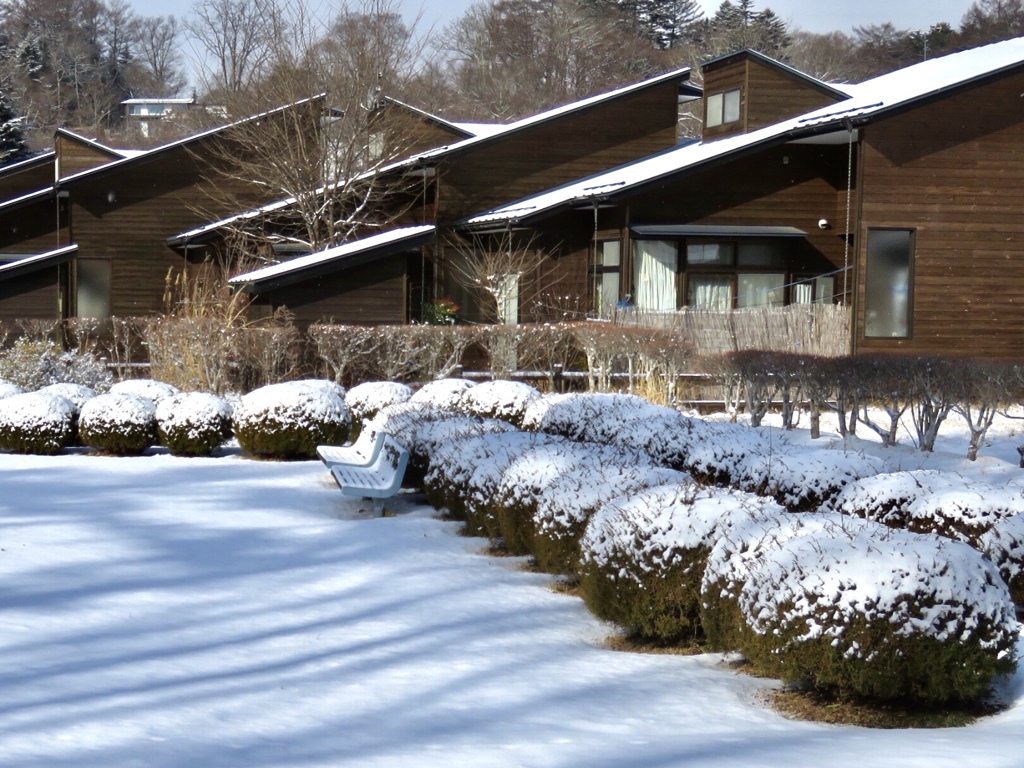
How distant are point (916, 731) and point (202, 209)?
24.1 m

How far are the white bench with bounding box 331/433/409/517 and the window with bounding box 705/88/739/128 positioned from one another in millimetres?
16438

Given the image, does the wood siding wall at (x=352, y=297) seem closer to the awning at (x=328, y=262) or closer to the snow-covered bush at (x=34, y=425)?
the awning at (x=328, y=262)

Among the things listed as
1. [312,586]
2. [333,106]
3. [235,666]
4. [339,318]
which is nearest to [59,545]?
[312,586]

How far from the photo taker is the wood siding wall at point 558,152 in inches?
1024

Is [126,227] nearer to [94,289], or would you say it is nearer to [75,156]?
[94,289]

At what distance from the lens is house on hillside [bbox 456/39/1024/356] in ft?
67.7

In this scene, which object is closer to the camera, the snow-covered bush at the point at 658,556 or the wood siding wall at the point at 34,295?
the snow-covered bush at the point at 658,556

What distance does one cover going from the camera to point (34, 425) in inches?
552

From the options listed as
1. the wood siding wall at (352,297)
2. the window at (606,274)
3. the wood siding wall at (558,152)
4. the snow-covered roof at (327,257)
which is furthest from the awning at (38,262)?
the window at (606,274)

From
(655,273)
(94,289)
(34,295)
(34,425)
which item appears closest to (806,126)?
(655,273)

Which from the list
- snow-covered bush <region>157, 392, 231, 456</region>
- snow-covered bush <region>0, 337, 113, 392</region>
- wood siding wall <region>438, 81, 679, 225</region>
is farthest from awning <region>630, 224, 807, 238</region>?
snow-covered bush <region>157, 392, 231, 456</region>

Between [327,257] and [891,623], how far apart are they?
15.4 meters

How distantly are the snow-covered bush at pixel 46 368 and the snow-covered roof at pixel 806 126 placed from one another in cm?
899

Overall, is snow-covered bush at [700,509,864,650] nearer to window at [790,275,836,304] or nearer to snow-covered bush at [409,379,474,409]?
snow-covered bush at [409,379,474,409]
